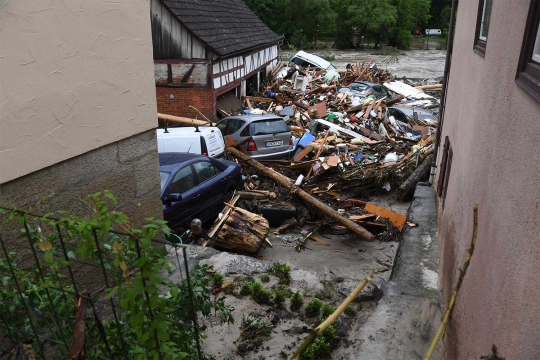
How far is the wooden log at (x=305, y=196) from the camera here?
10.0 metres

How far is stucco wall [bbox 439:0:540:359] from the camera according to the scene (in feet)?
7.45

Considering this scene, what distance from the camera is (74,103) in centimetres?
462

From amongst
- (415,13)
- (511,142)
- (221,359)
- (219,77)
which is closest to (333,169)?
(219,77)

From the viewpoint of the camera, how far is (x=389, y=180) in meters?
12.5

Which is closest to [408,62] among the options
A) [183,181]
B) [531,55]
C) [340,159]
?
[340,159]

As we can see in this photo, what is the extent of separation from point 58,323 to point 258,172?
956 centimetres

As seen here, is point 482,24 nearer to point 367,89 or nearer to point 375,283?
point 375,283

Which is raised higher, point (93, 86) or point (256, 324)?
point (93, 86)

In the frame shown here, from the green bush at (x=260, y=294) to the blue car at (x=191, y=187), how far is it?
2.92 metres

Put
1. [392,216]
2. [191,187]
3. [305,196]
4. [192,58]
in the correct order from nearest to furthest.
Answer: [191,187]
[392,216]
[305,196]
[192,58]

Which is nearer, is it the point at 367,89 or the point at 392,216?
the point at 392,216

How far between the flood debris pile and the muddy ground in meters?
0.59

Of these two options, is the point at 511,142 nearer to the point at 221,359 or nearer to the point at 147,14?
the point at 221,359

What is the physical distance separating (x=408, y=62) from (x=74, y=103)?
42549mm
